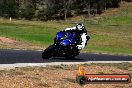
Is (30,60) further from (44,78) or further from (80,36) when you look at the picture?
(44,78)

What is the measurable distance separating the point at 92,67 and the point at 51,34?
3609 centimetres

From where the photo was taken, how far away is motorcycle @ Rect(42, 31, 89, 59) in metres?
19.2

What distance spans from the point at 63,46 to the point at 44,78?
6.27 metres

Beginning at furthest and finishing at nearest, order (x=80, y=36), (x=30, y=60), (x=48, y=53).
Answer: (x=48, y=53)
(x=80, y=36)
(x=30, y=60)

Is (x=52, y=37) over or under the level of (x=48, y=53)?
under

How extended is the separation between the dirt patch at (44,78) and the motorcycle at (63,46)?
303 centimetres

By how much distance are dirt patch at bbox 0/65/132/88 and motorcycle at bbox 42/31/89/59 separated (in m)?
3.03

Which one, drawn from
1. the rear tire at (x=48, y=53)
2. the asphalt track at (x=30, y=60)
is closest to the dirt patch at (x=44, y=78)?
the asphalt track at (x=30, y=60)

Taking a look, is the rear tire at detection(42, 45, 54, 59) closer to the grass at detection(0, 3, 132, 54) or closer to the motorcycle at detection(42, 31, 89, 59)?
the motorcycle at detection(42, 31, 89, 59)

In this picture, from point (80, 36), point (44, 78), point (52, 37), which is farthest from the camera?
point (52, 37)

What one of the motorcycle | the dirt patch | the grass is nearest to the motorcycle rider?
the motorcycle

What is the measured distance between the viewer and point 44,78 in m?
13.2

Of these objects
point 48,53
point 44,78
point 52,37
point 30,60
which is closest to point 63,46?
point 48,53

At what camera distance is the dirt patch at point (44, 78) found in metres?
11.9
